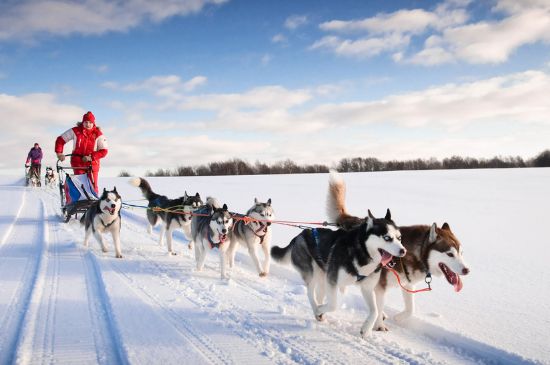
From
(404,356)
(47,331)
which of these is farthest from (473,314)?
(47,331)

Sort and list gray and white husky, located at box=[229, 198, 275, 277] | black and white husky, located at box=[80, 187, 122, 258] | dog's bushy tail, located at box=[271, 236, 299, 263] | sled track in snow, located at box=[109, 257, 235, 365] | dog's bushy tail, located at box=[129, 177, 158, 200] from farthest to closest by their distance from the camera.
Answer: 1. dog's bushy tail, located at box=[129, 177, 158, 200]
2. black and white husky, located at box=[80, 187, 122, 258]
3. gray and white husky, located at box=[229, 198, 275, 277]
4. dog's bushy tail, located at box=[271, 236, 299, 263]
5. sled track in snow, located at box=[109, 257, 235, 365]

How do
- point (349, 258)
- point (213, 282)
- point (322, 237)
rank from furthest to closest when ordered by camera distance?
point (213, 282) → point (322, 237) → point (349, 258)

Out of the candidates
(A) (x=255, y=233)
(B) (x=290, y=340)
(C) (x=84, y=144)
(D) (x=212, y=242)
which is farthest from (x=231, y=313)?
(C) (x=84, y=144)

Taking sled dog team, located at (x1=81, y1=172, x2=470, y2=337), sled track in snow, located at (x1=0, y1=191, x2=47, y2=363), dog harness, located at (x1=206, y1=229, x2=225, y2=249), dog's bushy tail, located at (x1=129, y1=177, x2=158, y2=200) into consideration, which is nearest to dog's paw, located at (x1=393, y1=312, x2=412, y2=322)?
sled dog team, located at (x1=81, y1=172, x2=470, y2=337)

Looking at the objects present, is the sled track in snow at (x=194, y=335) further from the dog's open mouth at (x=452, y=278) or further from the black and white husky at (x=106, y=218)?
the black and white husky at (x=106, y=218)

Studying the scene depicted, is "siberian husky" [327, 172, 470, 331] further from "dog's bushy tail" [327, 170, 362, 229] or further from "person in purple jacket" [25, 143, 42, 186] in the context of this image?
"person in purple jacket" [25, 143, 42, 186]

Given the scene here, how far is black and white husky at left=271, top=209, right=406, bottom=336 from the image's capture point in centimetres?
310

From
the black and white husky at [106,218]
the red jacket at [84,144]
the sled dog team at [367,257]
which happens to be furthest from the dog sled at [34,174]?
the sled dog team at [367,257]

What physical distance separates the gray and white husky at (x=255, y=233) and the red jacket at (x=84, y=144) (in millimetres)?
3829

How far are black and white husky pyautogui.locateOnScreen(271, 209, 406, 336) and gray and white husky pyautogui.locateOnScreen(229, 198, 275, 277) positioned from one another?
1.44m

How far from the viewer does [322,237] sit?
3.76 meters

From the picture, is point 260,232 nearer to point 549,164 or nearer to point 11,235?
point 11,235

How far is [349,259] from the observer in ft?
10.7

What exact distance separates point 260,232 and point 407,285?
2338mm
